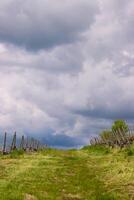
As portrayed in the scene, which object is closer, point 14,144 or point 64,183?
point 64,183

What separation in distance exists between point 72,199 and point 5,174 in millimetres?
9981

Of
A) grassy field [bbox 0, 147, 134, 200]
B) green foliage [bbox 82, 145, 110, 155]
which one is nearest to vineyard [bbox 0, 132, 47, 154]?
green foliage [bbox 82, 145, 110, 155]

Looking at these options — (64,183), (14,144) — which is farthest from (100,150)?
(64,183)

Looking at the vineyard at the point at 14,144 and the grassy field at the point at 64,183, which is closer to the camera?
the grassy field at the point at 64,183

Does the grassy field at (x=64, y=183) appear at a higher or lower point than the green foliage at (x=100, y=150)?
lower

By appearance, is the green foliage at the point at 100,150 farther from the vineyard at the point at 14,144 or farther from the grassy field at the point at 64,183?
the grassy field at the point at 64,183

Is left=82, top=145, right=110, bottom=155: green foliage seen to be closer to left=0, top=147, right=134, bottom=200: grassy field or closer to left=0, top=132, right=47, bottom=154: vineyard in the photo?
left=0, top=132, right=47, bottom=154: vineyard

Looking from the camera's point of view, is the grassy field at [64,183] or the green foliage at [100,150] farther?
the green foliage at [100,150]

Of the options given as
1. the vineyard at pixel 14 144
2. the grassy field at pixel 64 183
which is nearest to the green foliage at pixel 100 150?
the vineyard at pixel 14 144

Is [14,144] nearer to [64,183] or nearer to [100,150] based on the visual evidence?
[100,150]

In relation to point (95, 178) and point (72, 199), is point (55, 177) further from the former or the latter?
point (72, 199)

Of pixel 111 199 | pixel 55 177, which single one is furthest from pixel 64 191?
pixel 55 177

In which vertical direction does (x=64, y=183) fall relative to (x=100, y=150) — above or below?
below

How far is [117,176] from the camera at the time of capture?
106ft
